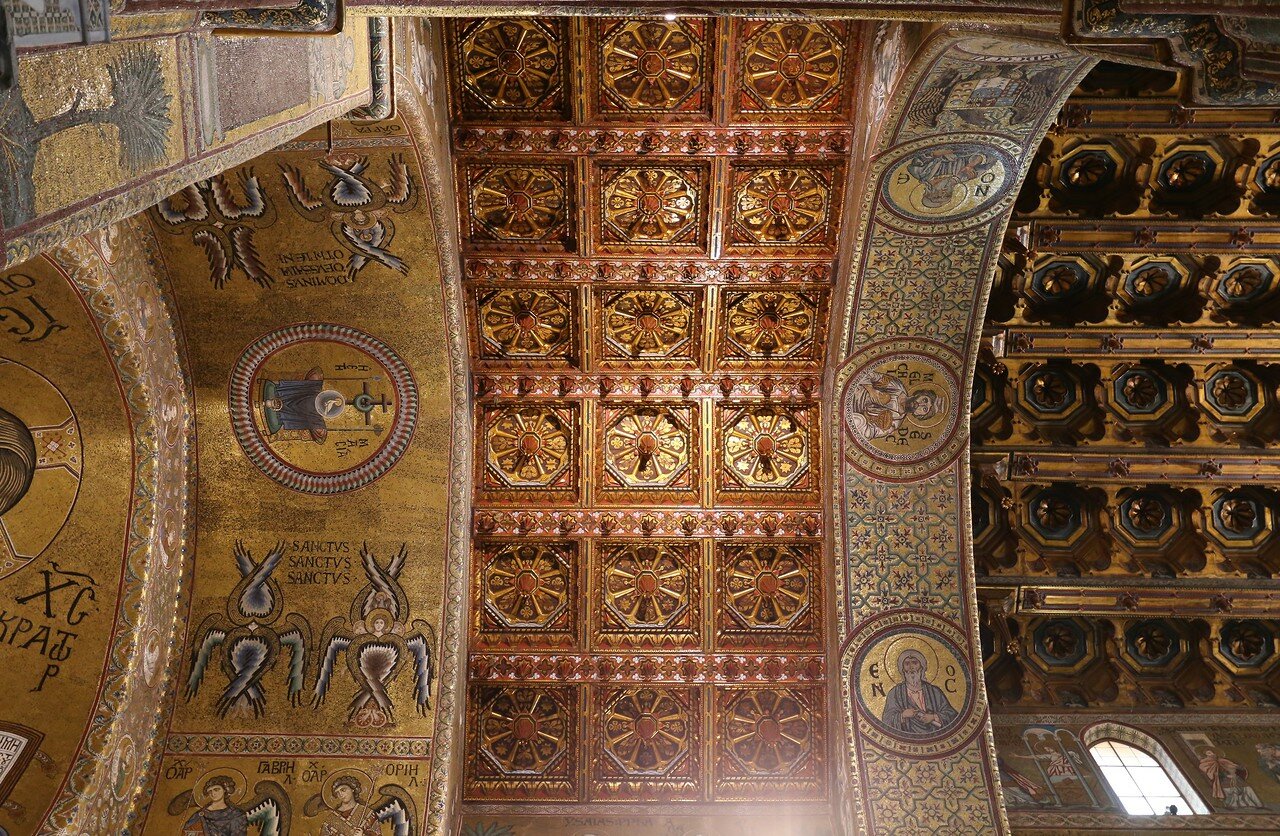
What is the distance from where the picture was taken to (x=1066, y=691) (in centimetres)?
958

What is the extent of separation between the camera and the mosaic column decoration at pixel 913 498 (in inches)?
301

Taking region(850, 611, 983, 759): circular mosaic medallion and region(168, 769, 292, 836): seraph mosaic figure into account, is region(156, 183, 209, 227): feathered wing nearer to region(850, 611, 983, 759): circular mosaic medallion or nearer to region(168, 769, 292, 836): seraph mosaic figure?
region(168, 769, 292, 836): seraph mosaic figure

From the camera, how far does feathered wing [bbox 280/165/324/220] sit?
7.12 m

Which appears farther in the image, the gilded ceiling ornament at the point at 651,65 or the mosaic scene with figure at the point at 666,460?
the gilded ceiling ornament at the point at 651,65

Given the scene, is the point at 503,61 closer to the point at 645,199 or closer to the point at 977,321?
the point at 645,199

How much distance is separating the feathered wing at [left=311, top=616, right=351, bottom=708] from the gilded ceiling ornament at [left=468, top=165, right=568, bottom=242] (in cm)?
361

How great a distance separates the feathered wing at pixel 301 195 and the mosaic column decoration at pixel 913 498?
4.34 meters

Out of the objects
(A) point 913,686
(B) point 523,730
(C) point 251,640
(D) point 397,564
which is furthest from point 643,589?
(C) point 251,640

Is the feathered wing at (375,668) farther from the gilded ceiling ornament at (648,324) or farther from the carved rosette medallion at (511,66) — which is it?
the carved rosette medallion at (511,66)

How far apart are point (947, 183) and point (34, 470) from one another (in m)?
7.36

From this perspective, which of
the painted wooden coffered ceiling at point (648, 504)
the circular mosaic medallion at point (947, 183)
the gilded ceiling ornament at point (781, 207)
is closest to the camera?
the circular mosaic medallion at point (947, 183)

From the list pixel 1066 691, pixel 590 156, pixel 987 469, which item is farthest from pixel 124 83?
pixel 1066 691

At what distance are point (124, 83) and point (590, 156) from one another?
16.6 feet

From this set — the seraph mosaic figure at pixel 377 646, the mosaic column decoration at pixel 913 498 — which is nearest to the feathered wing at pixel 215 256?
the seraph mosaic figure at pixel 377 646
